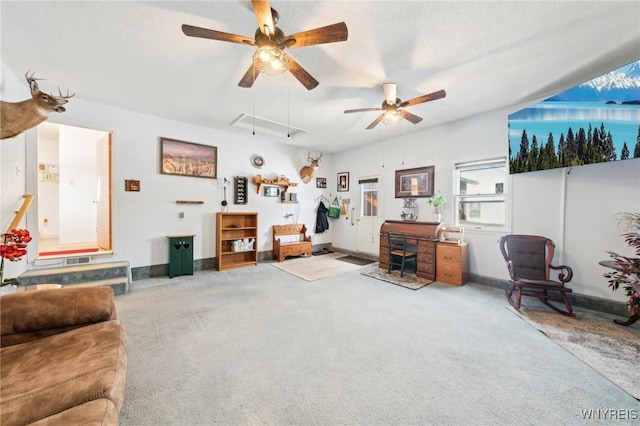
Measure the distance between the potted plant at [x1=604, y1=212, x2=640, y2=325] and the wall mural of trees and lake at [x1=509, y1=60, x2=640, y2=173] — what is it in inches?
33.1

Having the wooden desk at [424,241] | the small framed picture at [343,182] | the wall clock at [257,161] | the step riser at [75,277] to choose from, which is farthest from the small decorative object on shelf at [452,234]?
the step riser at [75,277]

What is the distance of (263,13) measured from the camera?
1747mm

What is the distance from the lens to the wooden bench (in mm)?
5887

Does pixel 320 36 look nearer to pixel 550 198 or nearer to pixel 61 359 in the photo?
pixel 61 359

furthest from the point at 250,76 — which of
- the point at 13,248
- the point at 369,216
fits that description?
the point at 369,216

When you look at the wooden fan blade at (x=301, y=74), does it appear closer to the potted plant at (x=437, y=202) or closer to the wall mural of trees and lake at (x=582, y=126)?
the wall mural of trees and lake at (x=582, y=126)

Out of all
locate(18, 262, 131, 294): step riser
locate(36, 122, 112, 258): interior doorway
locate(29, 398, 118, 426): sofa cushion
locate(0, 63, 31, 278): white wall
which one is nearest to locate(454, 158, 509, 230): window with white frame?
locate(29, 398, 118, 426): sofa cushion

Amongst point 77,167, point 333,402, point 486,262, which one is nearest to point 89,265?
point 77,167

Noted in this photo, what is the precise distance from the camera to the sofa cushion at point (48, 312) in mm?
1465

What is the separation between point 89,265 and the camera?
3.77 m

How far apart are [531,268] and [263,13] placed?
15.2 ft

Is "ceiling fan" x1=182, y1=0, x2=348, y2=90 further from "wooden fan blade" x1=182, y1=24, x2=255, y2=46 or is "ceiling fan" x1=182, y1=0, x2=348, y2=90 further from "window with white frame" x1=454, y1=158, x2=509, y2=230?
"window with white frame" x1=454, y1=158, x2=509, y2=230

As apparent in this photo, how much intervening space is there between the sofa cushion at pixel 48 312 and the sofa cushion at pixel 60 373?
0.11 metres

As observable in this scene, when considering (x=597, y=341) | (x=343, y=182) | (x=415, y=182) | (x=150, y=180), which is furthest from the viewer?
(x=343, y=182)
